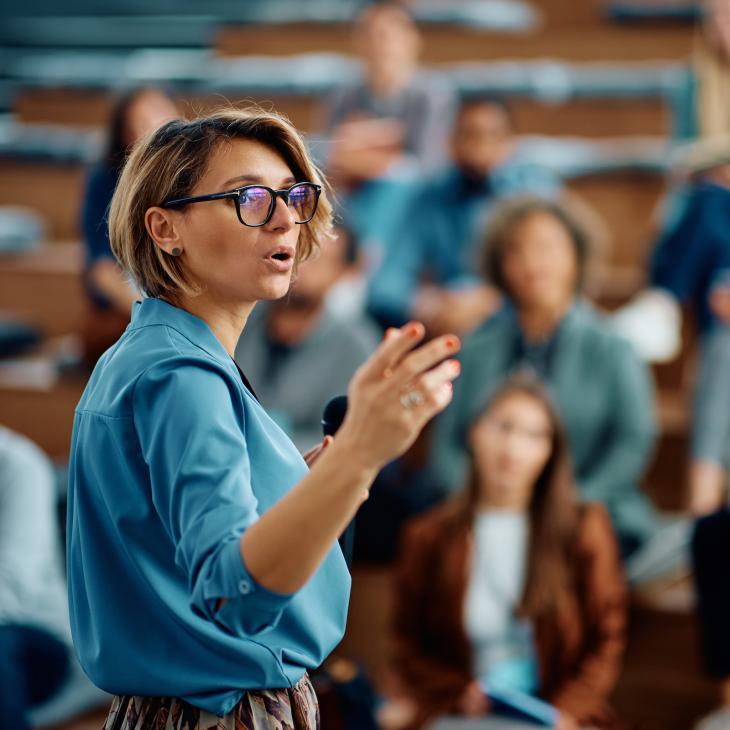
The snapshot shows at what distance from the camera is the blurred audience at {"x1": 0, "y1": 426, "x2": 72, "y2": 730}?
61.2 inches

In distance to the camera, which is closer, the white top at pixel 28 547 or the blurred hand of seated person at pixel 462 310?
the white top at pixel 28 547

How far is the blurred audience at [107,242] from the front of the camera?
239 cm

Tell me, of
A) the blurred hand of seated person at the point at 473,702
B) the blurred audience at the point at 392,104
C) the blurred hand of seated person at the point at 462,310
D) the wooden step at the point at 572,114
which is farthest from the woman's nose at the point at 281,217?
the wooden step at the point at 572,114

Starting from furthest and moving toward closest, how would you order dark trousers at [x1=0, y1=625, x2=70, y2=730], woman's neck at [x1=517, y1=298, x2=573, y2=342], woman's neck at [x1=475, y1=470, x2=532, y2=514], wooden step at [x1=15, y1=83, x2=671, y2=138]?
wooden step at [x1=15, y1=83, x2=671, y2=138]
woman's neck at [x1=517, y1=298, x2=573, y2=342]
woman's neck at [x1=475, y1=470, x2=532, y2=514]
dark trousers at [x1=0, y1=625, x2=70, y2=730]

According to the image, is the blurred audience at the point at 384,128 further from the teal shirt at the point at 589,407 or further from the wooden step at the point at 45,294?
the wooden step at the point at 45,294

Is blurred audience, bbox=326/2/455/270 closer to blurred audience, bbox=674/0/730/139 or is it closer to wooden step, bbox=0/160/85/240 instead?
blurred audience, bbox=674/0/730/139

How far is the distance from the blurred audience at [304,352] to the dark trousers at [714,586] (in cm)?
68

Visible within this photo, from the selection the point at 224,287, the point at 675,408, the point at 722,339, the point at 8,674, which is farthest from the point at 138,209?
the point at 675,408

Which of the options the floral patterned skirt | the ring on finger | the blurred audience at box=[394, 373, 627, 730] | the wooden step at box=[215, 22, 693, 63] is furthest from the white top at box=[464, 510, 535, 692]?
the wooden step at box=[215, 22, 693, 63]

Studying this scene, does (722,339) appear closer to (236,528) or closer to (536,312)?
(536,312)

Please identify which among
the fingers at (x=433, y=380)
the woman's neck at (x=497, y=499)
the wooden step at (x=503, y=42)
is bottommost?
the woman's neck at (x=497, y=499)

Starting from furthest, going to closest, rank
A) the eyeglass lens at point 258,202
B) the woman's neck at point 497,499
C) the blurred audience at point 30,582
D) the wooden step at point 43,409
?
the wooden step at point 43,409 < the woman's neck at point 497,499 < the blurred audience at point 30,582 < the eyeglass lens at point 258,202

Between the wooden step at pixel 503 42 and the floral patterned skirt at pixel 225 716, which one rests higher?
the wooden step at pixel 503 42

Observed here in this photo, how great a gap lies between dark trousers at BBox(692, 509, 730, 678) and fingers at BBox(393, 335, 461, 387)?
4.23ft
